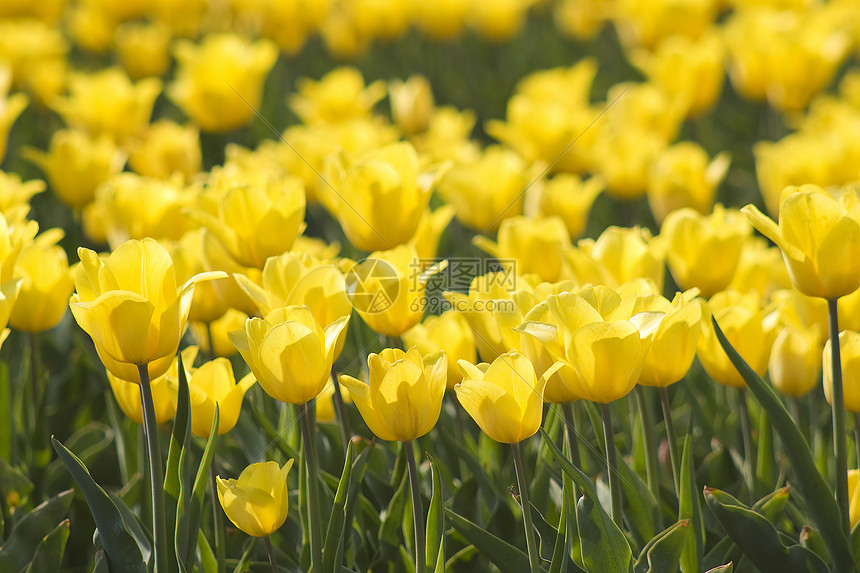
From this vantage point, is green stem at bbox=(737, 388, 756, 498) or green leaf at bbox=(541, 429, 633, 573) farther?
green stem at bbox=(737, 388, 756, 498)

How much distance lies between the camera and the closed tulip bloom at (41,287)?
60.6 inches

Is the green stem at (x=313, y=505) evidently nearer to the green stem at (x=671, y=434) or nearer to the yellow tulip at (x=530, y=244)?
the green stem at (x=671, y=434)

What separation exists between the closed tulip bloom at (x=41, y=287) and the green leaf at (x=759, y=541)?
1102mm

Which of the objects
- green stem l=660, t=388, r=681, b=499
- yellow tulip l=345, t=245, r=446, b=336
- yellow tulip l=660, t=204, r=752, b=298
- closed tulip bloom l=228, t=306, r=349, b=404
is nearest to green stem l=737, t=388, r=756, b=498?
green stem l=660, t=388, r=681, b=499

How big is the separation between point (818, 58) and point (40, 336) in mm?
2403

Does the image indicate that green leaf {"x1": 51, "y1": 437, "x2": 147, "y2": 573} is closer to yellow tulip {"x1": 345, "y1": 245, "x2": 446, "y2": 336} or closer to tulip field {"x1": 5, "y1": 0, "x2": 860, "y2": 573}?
tulip field {"x1": 5, "y1": 0, "x2": 860, "y2": 573}

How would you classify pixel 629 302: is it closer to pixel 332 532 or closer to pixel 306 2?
pixel 332 532

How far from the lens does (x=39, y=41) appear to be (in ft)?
12.5

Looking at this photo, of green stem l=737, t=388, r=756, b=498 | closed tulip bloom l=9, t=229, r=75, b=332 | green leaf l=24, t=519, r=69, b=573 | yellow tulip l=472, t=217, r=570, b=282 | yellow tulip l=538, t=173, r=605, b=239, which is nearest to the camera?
green leaf l=24, t=519, r=69, b=573

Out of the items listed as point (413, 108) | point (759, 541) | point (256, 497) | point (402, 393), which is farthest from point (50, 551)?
point (413, 108)

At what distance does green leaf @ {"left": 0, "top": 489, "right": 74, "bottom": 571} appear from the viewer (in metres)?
1.34

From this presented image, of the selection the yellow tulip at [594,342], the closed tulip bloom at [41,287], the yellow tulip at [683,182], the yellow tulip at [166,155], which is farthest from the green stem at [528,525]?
the yellow tulip at [166,155]

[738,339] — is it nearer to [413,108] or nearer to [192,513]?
[192,513]

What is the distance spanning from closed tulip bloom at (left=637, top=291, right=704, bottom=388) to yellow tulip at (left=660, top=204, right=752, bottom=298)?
35 cm
